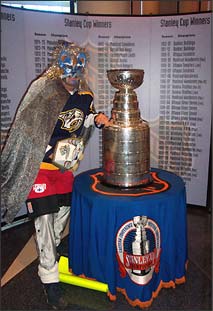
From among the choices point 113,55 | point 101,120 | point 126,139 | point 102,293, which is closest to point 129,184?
point 126,139

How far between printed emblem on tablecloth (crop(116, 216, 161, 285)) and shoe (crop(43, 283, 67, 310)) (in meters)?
0.40

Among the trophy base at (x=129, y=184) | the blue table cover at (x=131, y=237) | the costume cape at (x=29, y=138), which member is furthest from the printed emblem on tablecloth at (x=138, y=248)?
the costume cape at (x=29, y=138)

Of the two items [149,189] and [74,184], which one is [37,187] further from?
[149,189]

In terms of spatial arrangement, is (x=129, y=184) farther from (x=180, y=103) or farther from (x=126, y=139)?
(x=180, y=103)

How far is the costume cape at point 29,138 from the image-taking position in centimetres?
185

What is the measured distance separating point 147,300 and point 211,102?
167cm

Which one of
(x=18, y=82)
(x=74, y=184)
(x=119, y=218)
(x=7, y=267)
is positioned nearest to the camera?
(x=119, y=218)

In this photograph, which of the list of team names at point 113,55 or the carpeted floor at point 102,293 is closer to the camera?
the carpeted floor at point 102,293

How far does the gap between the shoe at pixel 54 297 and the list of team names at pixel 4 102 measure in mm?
1166

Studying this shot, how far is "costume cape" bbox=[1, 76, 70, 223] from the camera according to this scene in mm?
1851

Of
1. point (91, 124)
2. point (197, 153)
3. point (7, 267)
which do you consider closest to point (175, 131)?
point (197, 153)

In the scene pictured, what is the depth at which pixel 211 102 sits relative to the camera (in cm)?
284

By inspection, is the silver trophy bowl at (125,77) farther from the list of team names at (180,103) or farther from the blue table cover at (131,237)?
the list of team names at (180,103)

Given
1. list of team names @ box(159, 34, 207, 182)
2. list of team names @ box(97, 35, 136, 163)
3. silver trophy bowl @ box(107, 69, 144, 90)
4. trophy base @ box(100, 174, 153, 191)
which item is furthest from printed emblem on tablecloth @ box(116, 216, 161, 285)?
list of team names @ box(97, 35, 136, 163)
